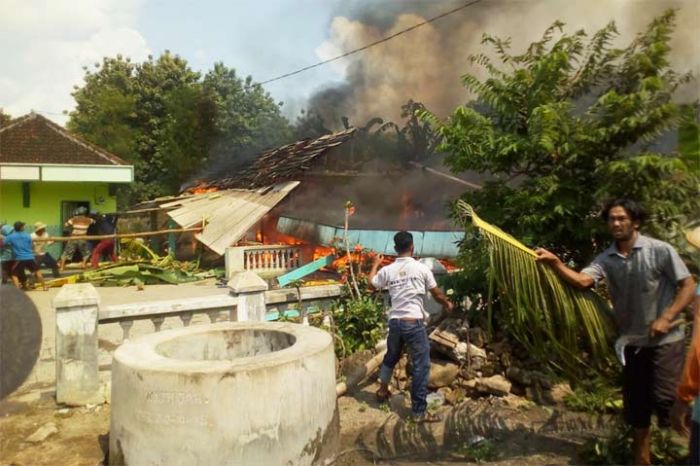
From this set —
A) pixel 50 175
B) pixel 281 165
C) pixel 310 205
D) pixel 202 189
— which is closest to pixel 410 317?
pixel 310 205

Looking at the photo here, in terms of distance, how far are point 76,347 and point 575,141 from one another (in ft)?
17.4

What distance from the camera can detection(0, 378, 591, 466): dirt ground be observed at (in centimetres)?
407

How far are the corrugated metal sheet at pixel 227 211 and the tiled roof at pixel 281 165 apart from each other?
0.34 meters

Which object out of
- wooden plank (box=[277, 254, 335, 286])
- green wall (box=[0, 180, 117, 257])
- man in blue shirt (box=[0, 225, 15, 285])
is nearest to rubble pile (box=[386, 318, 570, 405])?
wooden plank (box=[277, 254, 335, 286])

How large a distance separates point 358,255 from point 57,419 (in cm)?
408

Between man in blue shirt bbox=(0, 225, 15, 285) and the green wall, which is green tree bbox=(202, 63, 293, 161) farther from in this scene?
man in blue shirt bbox=(0, 225, 15, 285)

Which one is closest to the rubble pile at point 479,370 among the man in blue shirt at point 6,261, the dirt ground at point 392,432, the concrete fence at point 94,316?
the dirt ground at point 392,432

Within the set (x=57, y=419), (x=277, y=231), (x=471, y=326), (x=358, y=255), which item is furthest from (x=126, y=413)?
(x=277, y=231)

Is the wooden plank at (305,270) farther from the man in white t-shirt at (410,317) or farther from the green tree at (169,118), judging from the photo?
the green tree at (169,118)

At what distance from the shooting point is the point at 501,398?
505 centimetres

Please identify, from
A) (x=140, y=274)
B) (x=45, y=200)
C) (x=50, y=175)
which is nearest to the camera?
(x=140, y=274)

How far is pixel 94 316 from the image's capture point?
Result: 16.7ft

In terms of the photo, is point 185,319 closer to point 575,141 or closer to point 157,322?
point 157,322

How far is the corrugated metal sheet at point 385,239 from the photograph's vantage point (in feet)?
32.5
